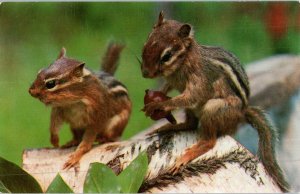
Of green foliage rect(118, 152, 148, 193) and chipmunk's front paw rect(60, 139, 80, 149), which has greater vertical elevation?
chipmunk's front paw rect(60, 139, 80, 149)

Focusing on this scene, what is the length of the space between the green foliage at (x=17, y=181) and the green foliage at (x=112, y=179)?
0.25m

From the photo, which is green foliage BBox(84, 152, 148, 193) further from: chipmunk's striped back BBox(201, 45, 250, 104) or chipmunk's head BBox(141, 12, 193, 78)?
chipmunk's striped back BBox(201, 45, 250, 104)

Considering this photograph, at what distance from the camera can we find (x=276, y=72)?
9.30ft

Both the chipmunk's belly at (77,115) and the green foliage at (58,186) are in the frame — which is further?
the chipmunk's belly at (77,115)

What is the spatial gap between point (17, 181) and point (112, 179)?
0.44 meters

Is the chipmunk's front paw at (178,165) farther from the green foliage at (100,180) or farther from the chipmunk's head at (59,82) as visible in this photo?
the chipmunk's head at (59,82)

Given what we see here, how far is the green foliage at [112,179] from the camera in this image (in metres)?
2.45

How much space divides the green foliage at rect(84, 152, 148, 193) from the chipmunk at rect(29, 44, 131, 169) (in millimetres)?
156

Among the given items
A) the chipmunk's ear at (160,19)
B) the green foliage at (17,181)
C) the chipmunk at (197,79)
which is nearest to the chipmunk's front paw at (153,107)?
the chipmunk at (197,79)

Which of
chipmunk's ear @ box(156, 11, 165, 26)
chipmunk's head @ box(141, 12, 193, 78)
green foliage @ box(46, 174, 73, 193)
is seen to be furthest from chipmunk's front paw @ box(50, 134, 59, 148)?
chipmunk's ear @ box(156, 11, 165, 26)

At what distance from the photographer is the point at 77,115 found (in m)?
2.60

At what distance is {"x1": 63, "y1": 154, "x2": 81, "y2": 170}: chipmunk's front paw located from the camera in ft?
8.43

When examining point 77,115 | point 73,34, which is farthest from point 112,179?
point 73,34

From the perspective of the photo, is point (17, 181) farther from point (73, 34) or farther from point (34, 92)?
point (73, 34)
